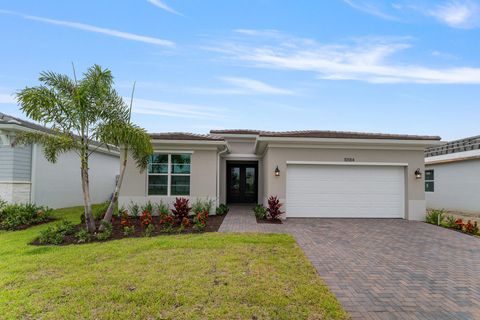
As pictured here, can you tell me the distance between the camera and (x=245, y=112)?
2239cm

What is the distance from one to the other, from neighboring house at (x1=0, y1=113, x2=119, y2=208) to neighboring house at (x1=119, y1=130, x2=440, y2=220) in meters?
4.69

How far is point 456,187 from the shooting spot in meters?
14.5

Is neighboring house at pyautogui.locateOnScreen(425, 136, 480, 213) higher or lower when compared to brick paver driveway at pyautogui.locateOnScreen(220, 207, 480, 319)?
higher

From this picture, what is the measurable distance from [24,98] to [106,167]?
1257 centimetres

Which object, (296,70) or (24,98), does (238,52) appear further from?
(24,98)

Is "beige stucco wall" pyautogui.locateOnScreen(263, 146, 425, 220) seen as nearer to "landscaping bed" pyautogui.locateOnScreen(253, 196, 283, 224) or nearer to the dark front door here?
"landscaping bed" pyautogui.locateOnScreen(253, 196, 283, 224)

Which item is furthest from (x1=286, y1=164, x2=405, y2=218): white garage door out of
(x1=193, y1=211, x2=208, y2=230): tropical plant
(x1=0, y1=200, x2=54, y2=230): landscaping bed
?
(x1=0, y1=200, x2=54, y2=230): landscaping bed

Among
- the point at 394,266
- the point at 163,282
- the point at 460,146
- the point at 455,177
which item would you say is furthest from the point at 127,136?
the point at 460,146

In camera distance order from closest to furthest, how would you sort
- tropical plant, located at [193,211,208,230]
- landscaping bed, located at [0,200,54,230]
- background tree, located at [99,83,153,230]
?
1. background tree, located at [99,83,153,230]
2. tropical plant, located at [193,211,208,230]
3. landscaping bed, located at [0,200,54,230]

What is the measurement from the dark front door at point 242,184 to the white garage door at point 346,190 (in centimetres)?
674

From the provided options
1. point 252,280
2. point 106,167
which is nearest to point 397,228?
point 252,280

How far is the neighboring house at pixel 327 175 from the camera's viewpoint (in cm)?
1139

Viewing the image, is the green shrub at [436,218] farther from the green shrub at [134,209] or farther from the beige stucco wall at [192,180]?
the green shrub at [134,209]

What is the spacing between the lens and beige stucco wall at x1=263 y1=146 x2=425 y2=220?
11.4 metres
